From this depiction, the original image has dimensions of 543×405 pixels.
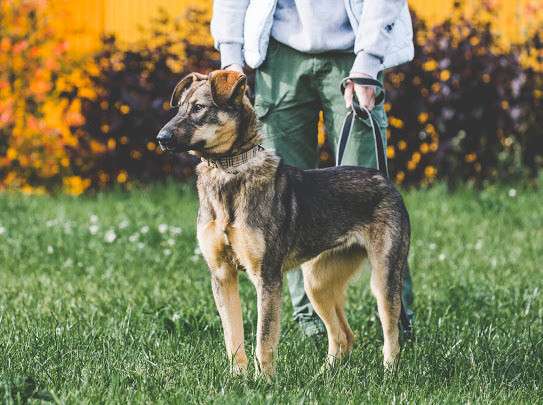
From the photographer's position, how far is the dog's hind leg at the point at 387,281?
454 cm

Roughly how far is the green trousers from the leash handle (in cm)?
7

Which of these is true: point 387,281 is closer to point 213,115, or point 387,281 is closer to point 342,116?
point 342,116

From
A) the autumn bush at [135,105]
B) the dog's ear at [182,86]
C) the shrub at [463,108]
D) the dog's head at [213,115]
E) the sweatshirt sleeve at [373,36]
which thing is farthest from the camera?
the autumn bush at [135,105]

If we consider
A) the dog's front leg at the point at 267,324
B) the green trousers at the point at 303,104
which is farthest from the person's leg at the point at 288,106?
the dog's front leg at the point at 267,324

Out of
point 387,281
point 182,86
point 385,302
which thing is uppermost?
point 182,86

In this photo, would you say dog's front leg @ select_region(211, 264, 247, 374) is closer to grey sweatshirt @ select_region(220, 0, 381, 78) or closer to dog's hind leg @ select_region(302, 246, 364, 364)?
dog's hind leg @ select_region(302, 246, 364, 364)

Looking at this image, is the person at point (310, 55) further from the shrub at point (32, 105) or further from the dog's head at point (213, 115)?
the shrub at point (32, 105)

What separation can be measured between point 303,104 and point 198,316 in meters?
1.28

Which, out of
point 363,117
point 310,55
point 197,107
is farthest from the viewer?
point 310,55

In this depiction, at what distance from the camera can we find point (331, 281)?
15.5ft

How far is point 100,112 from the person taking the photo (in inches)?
407

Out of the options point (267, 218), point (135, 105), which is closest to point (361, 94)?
point (267, 218)

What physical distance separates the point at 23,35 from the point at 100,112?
4.65 feet

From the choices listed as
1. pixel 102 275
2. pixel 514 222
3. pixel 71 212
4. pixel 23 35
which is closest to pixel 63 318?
pixel 102 275
